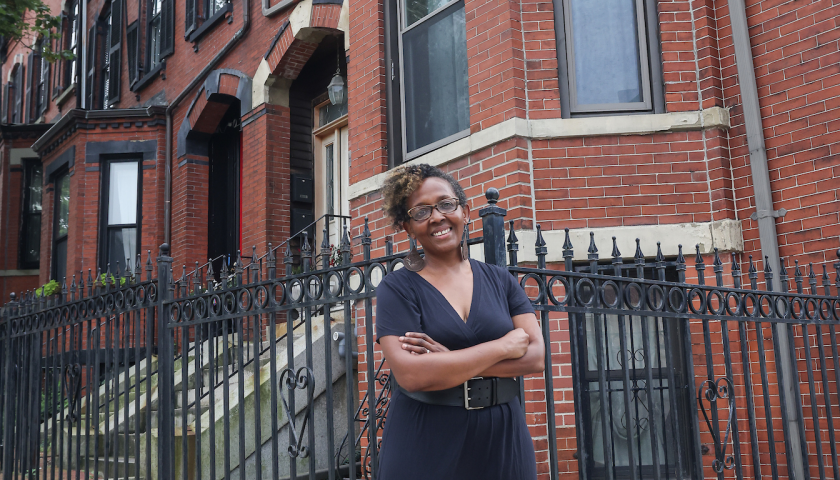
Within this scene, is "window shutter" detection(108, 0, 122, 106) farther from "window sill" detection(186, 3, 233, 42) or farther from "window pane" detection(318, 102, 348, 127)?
A: "window pane" detection(318, 102, 348, 127)

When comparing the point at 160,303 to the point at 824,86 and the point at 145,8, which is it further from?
the point at 145,8

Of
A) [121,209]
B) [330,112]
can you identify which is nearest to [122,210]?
[121,209]

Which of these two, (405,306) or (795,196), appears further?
(795,196)

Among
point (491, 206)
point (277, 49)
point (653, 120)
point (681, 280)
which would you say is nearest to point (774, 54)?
point (653, 120)

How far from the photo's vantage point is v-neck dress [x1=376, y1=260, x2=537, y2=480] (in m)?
2.48

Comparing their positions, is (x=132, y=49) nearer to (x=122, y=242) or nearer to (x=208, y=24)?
(x=208, y=24)

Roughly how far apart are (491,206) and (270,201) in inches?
286

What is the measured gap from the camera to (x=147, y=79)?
1367cm

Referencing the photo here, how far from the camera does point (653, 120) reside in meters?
5.63

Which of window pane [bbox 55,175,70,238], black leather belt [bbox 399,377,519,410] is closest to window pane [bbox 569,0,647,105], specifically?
black leather belt [bbox 399,377,519,410]

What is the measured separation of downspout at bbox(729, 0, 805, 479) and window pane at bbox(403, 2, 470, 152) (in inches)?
85.0

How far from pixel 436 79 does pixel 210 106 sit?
617cm

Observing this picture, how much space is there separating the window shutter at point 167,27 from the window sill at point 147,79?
0.66 feet

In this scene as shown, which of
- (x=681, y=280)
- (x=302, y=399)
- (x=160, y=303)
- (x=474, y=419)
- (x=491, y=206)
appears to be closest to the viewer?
(x=474, y=419)
